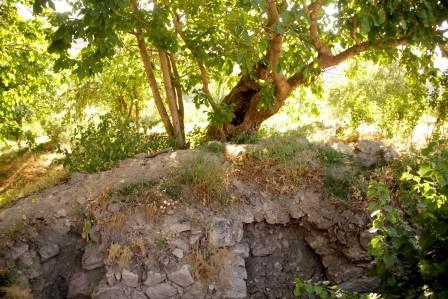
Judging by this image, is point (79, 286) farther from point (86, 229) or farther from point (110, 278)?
point (86, 229)

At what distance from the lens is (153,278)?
16.2 feet

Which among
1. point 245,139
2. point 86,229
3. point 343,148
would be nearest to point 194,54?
point 245,139

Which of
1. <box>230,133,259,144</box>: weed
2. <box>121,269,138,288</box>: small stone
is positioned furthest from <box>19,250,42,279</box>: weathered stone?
<box>230,133,259,144</box>: weed

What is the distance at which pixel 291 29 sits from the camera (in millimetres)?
5332

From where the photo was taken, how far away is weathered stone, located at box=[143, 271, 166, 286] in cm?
492

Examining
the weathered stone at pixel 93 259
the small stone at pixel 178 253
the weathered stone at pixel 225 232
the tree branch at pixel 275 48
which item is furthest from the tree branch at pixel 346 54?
the weathered stone at pixel 93 259

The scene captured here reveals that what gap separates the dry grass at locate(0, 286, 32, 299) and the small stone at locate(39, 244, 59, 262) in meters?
0.58

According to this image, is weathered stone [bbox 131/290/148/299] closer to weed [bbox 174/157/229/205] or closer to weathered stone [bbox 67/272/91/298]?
weathered stone [bbox 67/272/91/298]

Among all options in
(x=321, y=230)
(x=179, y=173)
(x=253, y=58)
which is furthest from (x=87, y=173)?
(x=321, y=230)

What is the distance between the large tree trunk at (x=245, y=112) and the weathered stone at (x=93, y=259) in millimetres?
3552

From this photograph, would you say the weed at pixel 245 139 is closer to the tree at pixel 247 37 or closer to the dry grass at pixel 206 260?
the tree at pixel 247 37

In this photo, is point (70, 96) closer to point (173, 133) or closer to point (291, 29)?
point (173, 133)

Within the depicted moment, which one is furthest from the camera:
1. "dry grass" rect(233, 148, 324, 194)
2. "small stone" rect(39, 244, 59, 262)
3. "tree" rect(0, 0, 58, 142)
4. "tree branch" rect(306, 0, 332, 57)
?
"tree" rect(0, 0, 58, 142)

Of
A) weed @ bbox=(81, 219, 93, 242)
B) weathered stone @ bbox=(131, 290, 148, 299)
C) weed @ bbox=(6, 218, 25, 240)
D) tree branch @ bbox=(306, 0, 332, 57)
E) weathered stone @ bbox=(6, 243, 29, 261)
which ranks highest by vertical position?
tree branch @ bbox=(306, 0, 332, 57)
